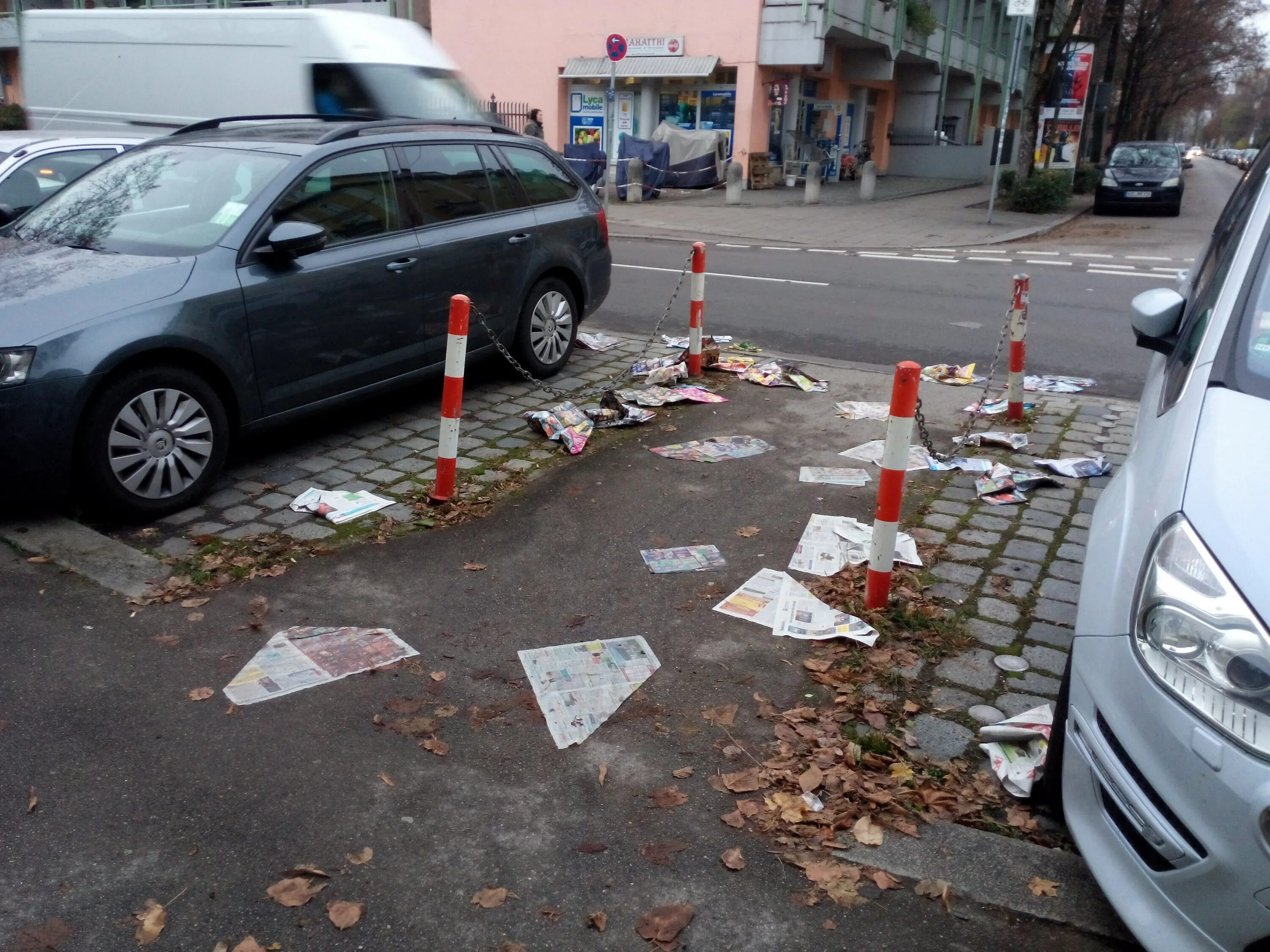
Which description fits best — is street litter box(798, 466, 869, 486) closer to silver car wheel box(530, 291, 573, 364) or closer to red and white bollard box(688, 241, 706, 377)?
red and white bollard box(688, 241, 706, 377)

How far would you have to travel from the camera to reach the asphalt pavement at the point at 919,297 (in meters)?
9.77

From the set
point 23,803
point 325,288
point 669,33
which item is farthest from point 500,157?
point 669,33

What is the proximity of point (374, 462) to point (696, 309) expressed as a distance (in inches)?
116

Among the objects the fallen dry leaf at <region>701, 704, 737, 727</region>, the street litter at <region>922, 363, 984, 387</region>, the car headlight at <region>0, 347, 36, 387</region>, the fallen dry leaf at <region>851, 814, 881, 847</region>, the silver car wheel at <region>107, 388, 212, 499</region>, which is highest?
the car headlight at <region>0, 347, 36, 387</region>

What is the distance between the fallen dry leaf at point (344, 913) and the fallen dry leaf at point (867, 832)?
1436mm

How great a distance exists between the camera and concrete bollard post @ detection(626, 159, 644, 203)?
2562 centimetres

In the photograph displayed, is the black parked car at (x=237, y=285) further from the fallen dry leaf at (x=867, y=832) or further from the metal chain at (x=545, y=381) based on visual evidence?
the fallen dry leaf at (x=867, y=832)

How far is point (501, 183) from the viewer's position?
7.50 m

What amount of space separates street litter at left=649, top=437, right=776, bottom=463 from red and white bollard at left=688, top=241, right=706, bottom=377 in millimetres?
1495

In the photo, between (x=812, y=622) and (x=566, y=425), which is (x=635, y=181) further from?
(x=812, y=622)

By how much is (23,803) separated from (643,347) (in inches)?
272

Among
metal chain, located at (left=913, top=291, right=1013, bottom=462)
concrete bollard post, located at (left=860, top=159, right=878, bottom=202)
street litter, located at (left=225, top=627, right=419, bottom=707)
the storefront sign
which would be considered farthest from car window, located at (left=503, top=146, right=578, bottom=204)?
the storefront sign

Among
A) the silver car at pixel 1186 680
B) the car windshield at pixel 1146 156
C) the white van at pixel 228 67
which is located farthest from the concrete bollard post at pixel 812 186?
the silver car at pixel 1186 680

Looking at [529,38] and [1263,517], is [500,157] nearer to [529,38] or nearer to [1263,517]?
[1263,517]
